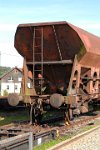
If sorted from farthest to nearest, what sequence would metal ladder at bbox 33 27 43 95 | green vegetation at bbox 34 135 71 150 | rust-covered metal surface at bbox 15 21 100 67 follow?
metal ladder at bbox 33 27 43 95 → rust-covered metal surface at bbox 15 21 100 67 → green vegetation at bbox 34 135 71 150

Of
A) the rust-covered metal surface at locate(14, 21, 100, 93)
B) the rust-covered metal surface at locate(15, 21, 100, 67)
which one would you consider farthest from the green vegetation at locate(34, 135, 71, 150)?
the rust-covered metal surface at locate(15, 21, 100, 67)

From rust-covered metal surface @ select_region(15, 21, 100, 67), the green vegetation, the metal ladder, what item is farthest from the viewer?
the metal ladder

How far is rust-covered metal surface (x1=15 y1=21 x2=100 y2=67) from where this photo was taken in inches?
520

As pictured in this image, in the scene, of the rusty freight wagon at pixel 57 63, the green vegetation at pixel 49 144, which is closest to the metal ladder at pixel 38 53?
the rusty freight wagon at pixel 57 63

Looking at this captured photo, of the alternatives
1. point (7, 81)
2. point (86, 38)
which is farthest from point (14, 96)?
point (7, 81)

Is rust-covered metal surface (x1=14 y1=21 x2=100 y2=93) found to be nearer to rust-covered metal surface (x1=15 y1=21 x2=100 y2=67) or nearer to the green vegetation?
rust-covered metal surface (x1=15 y1=21 x2=100 y2=67)

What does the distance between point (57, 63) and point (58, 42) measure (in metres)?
0.83

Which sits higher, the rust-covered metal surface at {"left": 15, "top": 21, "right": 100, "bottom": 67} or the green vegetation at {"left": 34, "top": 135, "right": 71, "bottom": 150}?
the rust-covered metal surface at {"left": 15, "top": 21, "right": 100, "bottom": 67}

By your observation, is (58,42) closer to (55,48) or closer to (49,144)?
(55,48)

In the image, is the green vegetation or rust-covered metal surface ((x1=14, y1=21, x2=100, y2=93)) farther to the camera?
rust-covered metal surface ((x1=14, y1=21, x2=100, y2=93))

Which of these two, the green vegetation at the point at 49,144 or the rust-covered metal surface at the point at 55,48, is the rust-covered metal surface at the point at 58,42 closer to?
the rust-covered metal surface at the point at 55,48

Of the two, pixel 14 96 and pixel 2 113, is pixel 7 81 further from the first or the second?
pixel 14 96

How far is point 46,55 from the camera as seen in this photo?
14.1 m

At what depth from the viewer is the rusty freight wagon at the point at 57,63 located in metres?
13.3
